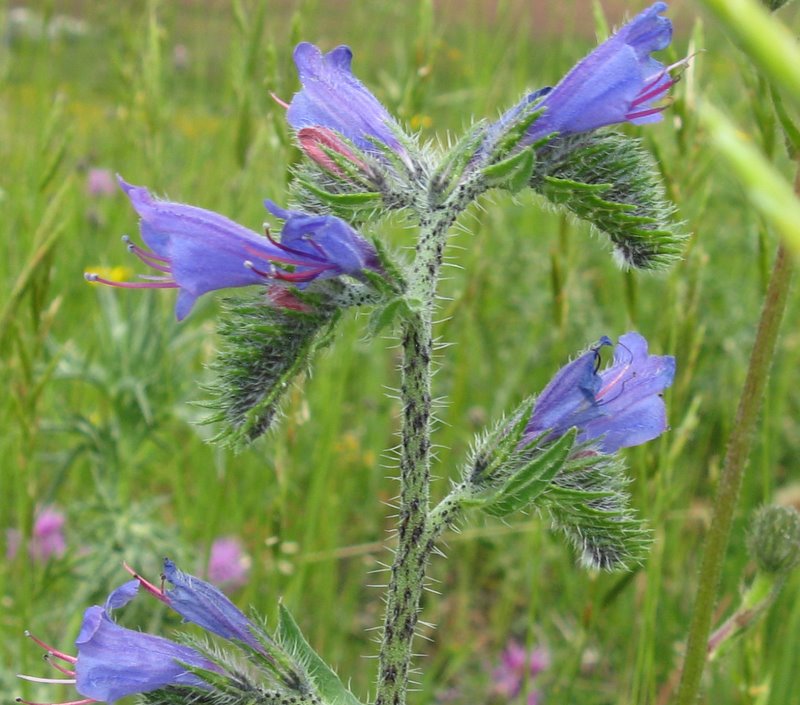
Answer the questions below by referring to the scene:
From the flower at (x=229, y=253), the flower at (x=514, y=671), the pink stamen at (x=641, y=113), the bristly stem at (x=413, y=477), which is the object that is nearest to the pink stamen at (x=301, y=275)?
the flower at (x=229, y=253)

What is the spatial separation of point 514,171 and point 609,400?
0.37 m

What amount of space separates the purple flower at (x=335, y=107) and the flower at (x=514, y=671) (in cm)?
194

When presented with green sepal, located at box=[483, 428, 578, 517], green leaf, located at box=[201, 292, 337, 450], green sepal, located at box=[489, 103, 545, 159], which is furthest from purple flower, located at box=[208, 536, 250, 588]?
green sepal, located at box=[489, 103, 545, 159]

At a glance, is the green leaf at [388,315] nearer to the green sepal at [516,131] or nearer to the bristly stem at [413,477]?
the bristly stem at [413,477]

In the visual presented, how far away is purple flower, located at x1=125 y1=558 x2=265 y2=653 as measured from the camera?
125 cm

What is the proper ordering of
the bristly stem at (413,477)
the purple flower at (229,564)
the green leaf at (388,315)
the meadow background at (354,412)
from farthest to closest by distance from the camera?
the purple flower at (229,564), the meadow background at (354,412), the bristly stem at (413,477), the green leaf at (388,315)

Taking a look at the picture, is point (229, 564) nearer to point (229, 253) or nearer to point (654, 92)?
point (229, 253)

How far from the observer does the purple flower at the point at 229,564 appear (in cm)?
279

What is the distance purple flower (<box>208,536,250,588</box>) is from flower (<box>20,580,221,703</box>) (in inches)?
61.1

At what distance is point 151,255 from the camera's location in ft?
4.47

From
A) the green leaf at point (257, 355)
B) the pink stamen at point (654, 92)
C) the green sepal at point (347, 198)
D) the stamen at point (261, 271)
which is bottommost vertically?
the green leaf at point (257, 355)

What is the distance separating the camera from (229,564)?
2.81 metres

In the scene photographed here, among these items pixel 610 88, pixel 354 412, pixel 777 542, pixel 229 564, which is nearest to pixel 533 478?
pixel 610 88

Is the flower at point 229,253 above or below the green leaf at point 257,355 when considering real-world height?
above
